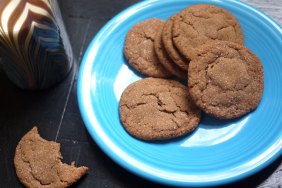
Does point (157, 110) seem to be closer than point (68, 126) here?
Yes

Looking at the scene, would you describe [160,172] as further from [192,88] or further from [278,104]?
Result: [278,104]

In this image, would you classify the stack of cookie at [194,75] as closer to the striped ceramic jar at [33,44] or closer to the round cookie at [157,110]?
the round cookie at [157,110]

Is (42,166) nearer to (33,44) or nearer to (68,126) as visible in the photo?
(68,126)

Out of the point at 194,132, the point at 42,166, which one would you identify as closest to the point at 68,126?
the point at 42,166

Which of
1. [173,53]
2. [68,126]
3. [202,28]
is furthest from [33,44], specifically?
[202,28]

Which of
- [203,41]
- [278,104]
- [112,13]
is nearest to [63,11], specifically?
[112,13]

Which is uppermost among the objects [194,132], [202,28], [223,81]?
[202,28]

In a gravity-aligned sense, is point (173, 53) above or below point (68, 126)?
above

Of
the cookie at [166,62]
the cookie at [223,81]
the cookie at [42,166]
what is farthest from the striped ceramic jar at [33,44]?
the cookie at [223,81]
